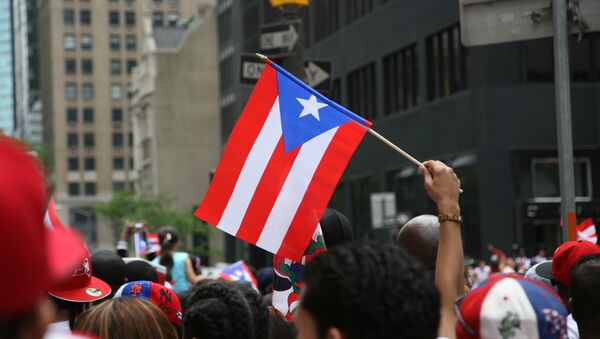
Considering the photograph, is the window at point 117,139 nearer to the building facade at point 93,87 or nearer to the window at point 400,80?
the building facade at point 93,87

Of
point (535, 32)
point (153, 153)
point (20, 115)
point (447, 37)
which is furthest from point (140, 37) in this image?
point (535, 32)

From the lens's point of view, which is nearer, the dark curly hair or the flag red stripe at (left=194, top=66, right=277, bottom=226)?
the dark curly hair

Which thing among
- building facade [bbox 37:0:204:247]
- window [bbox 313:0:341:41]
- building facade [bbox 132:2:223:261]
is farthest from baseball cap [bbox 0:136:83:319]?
building facade [bbox 37:0:204:247]

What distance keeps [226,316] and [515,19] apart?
15.9 feet

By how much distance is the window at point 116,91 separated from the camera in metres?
140

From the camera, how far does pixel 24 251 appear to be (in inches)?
74.9

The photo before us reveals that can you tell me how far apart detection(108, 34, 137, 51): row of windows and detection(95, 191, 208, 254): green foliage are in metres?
42.9

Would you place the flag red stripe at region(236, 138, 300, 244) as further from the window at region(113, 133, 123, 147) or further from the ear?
the window at region(113, 133, 123, 147)

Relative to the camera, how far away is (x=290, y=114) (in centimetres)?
616

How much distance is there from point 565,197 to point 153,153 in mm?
94598

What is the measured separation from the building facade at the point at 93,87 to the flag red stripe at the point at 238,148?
439 feet

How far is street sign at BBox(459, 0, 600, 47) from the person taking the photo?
8336 millimetres

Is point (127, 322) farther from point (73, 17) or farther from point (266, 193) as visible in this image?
point (73, 17)

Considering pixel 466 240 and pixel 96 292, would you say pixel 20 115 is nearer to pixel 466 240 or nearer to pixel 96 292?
pixel 466 240
